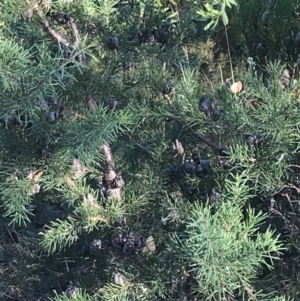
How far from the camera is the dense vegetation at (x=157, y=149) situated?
78 cm

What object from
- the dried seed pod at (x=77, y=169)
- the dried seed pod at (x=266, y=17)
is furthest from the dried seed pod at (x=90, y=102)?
the dried seed pod at (x=266, y=17)

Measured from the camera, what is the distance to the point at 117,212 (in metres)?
0.87

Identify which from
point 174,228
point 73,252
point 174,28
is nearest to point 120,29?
point 174,28

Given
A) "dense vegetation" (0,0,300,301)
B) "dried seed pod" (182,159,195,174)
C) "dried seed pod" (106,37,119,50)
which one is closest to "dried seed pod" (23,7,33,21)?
"dense vegetation" (0,0,300,301)

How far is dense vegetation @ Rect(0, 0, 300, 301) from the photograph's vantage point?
30.6 inches

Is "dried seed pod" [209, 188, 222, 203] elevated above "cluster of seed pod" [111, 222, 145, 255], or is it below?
above

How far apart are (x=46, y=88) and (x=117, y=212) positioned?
273 millimetres

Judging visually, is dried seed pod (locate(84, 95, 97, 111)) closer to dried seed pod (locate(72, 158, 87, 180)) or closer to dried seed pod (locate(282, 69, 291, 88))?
dried seed pod (locate(72, 158, 87, 180))

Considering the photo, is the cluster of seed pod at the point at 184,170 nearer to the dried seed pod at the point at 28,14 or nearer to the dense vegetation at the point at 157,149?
the dense vegetation at the point at 157,149

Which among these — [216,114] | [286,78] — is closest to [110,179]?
[216,114]

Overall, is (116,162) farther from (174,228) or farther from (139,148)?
(174,228)

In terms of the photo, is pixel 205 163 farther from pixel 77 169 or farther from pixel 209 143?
pixel 77 169

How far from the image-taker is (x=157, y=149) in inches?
37.9

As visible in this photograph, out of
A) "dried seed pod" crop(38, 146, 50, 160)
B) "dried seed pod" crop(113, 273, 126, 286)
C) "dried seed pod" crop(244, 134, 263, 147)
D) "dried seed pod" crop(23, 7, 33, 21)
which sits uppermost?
"dried seed pod" crop(23, 7, 33, 21)
